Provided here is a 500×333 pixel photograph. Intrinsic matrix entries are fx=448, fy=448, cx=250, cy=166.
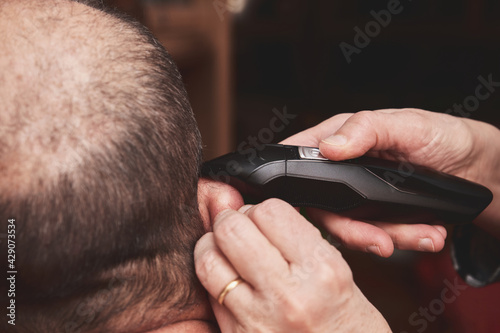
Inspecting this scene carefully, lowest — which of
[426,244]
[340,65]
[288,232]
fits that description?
[340,65]

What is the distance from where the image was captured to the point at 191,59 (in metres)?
1.98

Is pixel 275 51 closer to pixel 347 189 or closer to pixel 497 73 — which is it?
pixel 497 73

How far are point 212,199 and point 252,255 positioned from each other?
0.60ft

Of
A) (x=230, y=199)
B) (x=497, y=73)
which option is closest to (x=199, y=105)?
(x=497, y=73)

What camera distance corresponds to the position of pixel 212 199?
0.67 meters

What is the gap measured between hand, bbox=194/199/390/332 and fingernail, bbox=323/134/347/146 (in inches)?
7.2

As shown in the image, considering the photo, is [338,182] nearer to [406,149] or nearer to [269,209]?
[269,209]

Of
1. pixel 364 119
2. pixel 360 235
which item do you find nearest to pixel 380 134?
pixel 364 119

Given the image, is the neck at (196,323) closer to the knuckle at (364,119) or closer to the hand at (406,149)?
the hand at (406,149)

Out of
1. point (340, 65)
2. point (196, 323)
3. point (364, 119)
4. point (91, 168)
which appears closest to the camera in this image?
point (91, 168)

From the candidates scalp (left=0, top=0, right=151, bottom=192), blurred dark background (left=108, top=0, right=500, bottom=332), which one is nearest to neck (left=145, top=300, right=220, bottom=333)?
scalp (left=0, top=0, right=151, bottom=192)

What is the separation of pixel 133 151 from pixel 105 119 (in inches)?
1.8

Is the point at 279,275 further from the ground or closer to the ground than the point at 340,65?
further from the ground

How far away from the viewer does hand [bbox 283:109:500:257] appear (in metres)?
0.75
